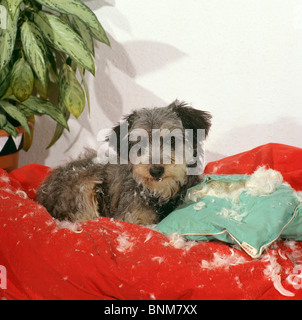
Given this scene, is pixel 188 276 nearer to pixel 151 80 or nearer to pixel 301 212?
pixel 301 212

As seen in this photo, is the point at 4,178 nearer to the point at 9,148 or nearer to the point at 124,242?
the point at 9,148

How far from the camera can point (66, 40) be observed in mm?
2658

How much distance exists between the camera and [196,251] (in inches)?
71.2

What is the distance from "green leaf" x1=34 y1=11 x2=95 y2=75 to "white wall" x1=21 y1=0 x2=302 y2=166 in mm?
664

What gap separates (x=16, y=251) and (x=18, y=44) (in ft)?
5.82

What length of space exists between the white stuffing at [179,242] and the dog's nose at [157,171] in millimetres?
297

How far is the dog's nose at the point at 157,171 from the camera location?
2047mm

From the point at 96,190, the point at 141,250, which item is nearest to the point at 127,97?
the point at 96,190

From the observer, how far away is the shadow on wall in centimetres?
318

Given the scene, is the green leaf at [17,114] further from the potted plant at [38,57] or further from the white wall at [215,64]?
the white wall at [215,64]

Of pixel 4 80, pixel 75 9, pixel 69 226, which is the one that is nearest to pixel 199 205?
pixel 69 226

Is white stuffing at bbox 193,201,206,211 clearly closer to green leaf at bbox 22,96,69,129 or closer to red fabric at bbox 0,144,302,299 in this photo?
red fabric at bbox 0,144,302,299

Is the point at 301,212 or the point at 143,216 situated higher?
the point at 301,212
